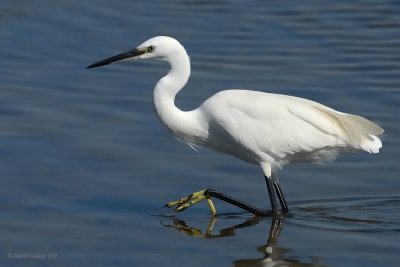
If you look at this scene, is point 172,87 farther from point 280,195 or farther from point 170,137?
point 170,137

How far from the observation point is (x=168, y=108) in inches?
379

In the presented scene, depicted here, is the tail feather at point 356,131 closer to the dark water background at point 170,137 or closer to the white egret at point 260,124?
the white egret at point 260,124

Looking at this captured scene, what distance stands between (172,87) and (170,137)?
64.6 inches

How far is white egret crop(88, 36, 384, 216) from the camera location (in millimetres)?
9500

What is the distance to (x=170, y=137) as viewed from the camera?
11.2m

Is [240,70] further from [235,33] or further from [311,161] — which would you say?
[311,161]

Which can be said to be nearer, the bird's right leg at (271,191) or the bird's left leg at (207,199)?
the bird's left leg at (207,199)

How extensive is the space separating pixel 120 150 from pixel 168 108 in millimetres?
1229

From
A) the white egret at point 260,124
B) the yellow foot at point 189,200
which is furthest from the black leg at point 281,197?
the yellow foot at point 189,200

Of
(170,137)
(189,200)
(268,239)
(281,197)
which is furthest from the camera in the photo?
(170,137)

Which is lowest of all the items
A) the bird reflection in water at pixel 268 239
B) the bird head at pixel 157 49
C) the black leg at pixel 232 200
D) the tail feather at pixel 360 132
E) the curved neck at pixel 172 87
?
the bird reflection in water at pixel 268 239

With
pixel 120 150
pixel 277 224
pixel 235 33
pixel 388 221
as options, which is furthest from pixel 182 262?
pixel 235 33

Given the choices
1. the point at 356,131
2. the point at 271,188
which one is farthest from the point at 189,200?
the point at 356,131

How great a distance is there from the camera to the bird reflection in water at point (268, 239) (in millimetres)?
8414
